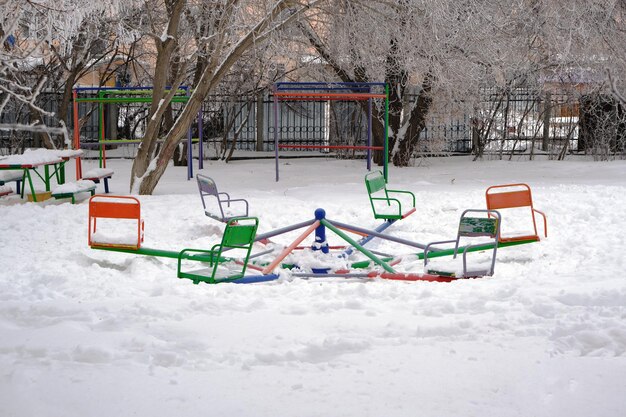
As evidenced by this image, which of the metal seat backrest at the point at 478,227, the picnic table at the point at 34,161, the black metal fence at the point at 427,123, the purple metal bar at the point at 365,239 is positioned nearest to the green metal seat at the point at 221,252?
the purple metal bar at the point at 365,239

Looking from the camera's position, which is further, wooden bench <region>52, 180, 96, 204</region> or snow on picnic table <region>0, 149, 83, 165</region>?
snow on picnic table <region>0, 149, 83, 165</region>

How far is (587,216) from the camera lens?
1046 cm

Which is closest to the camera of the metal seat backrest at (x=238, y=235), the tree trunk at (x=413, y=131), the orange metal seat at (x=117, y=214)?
the metal seat backrest at (x=238, y=235)

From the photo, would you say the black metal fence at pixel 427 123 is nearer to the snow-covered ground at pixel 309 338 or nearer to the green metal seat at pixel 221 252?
the snow-covered ground at pixel 309 338

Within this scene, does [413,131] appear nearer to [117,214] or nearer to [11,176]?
[11,176]

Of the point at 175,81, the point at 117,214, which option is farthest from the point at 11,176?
the point at 117,214

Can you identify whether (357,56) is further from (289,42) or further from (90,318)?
(90,318)

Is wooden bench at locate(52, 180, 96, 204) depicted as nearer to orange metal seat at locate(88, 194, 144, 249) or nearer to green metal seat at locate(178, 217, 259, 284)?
orange metal seat at locate(88, 194, 144, 249)

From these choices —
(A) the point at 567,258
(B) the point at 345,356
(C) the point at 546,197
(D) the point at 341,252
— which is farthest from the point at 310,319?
(C) the point at 546,197

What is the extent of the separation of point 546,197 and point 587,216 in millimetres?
1571

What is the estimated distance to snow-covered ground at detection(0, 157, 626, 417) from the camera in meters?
4.16

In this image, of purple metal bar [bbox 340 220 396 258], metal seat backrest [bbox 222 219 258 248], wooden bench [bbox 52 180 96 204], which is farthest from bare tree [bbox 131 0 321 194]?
metal seat backrest [bbox 222 219 258 248]

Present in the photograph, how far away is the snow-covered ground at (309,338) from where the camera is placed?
4.16 metres

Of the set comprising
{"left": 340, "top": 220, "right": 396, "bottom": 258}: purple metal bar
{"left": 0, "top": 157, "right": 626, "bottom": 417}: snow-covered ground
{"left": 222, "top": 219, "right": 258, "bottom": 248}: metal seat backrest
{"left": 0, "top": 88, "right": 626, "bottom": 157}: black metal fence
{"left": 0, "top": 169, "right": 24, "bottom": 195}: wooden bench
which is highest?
{"left": 0, "top": 88, "right": 626, "bottom": 157}: black metal fence
